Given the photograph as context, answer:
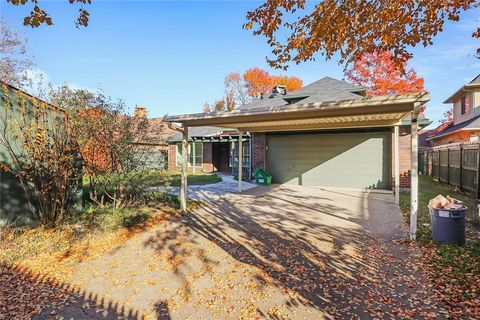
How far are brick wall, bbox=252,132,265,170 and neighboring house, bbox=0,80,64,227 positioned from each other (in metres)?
9.30

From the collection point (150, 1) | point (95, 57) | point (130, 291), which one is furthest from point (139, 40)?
point (130, 291)

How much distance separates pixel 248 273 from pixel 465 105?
20.6 meters

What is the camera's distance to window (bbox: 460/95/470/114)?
17297mm

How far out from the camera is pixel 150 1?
9180 millimetres

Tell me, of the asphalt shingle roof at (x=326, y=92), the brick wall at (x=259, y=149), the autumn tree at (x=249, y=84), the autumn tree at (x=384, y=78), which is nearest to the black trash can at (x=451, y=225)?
the asphalt shingle roof at (x=326, y=92)

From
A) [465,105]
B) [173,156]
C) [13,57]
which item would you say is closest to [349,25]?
[465,105]

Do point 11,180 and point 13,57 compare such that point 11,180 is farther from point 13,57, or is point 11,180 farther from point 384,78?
point 384,78

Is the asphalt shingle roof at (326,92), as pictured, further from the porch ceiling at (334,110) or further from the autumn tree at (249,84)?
the autumn tree at (249,84)

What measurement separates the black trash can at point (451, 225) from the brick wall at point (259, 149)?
29.6ft

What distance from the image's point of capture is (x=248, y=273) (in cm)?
406

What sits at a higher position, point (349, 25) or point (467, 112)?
point (349, 25)

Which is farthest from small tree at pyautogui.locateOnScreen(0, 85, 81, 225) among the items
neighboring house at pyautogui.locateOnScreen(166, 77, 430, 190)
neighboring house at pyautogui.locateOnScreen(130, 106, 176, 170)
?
neighboring house at pyautogui.locateOnScreen(166, 77, 430, 190)

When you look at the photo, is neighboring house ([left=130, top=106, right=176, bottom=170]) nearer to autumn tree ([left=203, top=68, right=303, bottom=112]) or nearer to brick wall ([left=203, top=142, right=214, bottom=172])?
brick wall ([left=203, top=142, right=214, bottom=172])

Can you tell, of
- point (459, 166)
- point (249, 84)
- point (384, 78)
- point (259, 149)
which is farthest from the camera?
point (249, 84)
